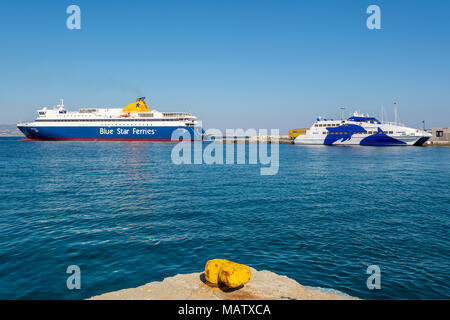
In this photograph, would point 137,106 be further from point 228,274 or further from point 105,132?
point 228,274

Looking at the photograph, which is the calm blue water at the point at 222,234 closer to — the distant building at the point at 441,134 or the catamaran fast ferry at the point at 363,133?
the catamaran fast ferry at the point at 363,133

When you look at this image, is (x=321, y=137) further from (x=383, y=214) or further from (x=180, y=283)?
(x=180, y=283)

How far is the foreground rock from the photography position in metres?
9.03

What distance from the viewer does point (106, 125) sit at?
121 meters

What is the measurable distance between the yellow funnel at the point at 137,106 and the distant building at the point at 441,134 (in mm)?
124001

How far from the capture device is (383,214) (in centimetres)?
1931

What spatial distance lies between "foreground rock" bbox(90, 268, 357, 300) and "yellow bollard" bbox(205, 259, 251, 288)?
0.32 meters

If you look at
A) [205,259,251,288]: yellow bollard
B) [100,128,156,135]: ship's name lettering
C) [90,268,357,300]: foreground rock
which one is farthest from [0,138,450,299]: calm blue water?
[100,128,156,135]: ship's name lettering

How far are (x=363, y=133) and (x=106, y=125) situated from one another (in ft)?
339

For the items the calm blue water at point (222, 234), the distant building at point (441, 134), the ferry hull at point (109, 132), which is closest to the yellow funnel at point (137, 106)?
the ferry hull at point (109, 132)

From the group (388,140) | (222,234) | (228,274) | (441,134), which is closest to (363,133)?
(388,140)

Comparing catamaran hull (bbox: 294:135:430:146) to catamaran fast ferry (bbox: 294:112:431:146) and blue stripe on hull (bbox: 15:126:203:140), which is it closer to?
catamaran fast ferry (bbox: 294:112:431:146)
